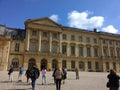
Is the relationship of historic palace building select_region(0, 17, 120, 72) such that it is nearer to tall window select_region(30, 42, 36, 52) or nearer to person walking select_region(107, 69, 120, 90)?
tall window select_region(30, 42, 36, 52)

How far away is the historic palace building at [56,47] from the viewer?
3922 centimetres

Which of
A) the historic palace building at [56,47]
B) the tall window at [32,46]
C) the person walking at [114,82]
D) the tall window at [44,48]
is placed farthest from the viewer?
the tall window at [44,48]

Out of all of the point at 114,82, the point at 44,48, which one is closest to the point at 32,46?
the point at 44,48

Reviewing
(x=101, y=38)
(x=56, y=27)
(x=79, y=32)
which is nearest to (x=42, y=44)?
(x=56, y=27)

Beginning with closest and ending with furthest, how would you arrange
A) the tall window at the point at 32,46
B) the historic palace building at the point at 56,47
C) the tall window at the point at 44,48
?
1. the historic palace building at the point at 56,47
2. the tall window at the point at 32,46
3. the tall window at the point at 44,48

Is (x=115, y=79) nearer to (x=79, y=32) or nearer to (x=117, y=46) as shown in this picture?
(x=79, y=32)

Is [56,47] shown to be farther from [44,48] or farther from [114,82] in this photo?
[114,82]

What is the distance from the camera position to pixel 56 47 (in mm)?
44062

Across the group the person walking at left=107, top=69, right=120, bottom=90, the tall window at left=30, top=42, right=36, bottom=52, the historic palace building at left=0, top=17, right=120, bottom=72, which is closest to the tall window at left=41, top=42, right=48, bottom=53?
the historic palace building at left=0, top=17, right=120, bottom=72

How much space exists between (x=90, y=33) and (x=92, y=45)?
4382 millimetres

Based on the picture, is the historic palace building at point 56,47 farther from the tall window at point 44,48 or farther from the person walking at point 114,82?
the person walking at point 114,82

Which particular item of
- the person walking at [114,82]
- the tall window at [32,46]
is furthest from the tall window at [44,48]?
the person walking at [114,82]

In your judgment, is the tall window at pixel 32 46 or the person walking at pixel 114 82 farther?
the tall window at pixel 32 46

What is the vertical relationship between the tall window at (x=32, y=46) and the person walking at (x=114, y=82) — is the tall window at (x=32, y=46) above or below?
above
